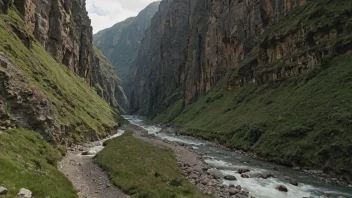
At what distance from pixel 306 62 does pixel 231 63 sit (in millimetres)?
75740

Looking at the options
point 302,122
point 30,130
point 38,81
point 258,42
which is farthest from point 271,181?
point 258,42

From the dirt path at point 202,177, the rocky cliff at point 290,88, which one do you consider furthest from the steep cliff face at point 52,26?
the dirt path at point 202,177

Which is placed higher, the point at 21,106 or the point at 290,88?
the point at 290,88

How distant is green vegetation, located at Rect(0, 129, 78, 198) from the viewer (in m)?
17.3

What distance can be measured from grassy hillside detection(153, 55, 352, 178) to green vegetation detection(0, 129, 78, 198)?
3081cm

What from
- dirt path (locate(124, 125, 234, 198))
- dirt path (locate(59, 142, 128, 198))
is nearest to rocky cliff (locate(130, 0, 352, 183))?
dirt path (locate(124, 125, 234, 198))

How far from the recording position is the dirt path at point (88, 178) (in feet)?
76.3

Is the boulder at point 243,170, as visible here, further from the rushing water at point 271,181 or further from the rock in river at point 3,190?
the rock in river at point 3,190

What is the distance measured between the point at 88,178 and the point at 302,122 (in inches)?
1424

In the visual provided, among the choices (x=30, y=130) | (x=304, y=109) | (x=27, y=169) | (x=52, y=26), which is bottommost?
(x=27, y=169)

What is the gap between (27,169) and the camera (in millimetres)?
20703

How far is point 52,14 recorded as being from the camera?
107 m

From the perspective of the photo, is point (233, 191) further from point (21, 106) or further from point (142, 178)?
point (21, 106)

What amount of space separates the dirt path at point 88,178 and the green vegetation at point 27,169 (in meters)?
1.53
